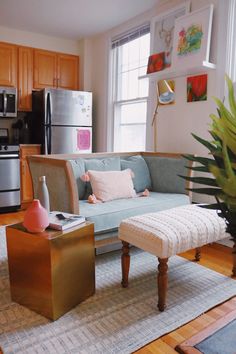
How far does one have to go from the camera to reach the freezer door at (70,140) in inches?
163

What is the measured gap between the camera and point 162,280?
1.71 m

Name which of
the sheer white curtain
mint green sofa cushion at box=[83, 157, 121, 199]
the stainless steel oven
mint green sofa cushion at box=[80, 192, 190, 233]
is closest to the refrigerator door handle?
the stainless steel oven

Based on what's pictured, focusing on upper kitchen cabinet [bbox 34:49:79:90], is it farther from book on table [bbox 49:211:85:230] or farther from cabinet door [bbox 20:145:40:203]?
book on table [bbox 49:211:85:230]

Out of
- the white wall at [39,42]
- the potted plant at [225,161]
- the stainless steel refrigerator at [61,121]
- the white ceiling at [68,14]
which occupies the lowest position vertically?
the potted plant at [225,161]

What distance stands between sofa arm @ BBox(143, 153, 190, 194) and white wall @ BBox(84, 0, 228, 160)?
28 cm

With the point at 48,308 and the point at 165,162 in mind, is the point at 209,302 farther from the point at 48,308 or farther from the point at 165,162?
the point at 165,162

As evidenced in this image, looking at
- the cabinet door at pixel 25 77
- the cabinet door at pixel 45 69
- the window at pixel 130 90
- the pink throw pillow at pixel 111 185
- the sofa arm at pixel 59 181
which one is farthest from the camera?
the cabinet door at pixel 45 69

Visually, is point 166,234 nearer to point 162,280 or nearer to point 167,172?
point 162,280

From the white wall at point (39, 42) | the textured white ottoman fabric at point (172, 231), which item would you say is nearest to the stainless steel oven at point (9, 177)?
the white wall at point (39, 42)

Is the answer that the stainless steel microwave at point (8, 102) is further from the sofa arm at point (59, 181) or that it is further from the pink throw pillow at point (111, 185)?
the pink throw pillow at point (111, 185)

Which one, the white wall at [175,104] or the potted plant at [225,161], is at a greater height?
the white wall at [175,104]

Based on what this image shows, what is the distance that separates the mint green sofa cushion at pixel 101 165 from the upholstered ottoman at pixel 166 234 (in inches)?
33.5

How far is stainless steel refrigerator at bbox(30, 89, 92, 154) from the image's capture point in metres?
4.06

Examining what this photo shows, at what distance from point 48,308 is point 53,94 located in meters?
3.10
